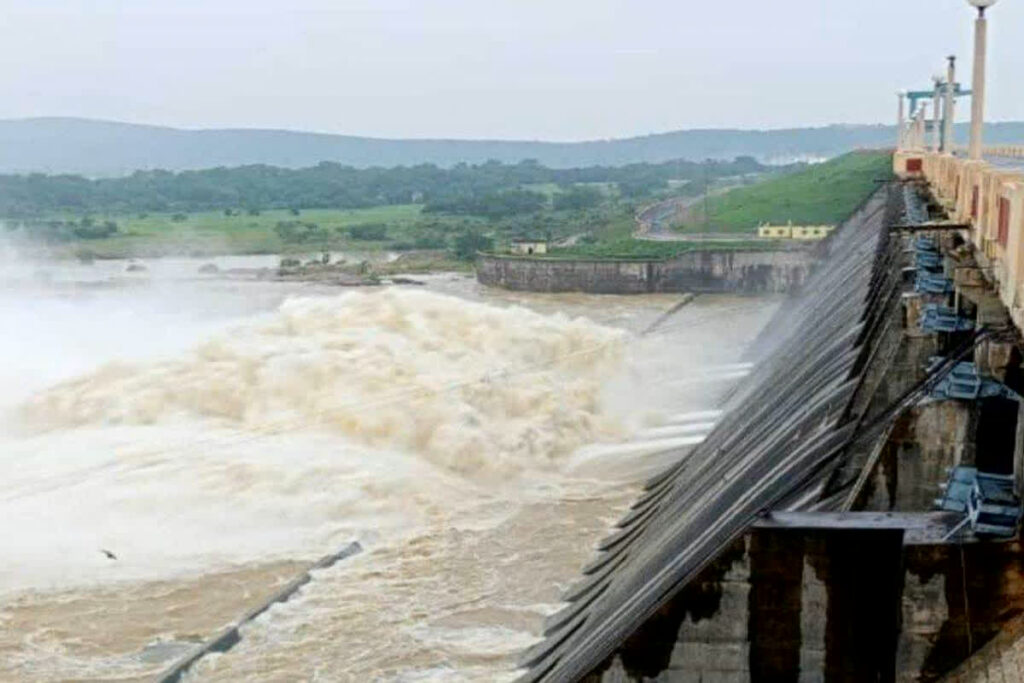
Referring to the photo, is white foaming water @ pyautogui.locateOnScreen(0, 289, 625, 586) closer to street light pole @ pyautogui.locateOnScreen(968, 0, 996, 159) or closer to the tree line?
street light pole @ pyautogui.locateOnScreen(968, 0, 996, 159)

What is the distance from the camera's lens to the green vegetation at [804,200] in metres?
61.2

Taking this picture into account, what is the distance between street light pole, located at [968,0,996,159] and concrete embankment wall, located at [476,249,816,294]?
2952 centimetres

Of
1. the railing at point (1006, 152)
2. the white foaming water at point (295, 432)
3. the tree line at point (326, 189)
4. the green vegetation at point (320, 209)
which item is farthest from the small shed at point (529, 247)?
the white foaming water at point (295, 432)

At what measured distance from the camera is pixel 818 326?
19344mm

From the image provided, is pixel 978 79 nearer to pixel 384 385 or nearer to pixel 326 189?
pixel 384 385

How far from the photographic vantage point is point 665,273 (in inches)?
2003

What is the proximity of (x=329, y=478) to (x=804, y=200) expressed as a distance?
49.9 metres

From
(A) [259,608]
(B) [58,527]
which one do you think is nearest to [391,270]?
(B) [58,527]

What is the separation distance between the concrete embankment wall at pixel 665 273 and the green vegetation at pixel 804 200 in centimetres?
1003

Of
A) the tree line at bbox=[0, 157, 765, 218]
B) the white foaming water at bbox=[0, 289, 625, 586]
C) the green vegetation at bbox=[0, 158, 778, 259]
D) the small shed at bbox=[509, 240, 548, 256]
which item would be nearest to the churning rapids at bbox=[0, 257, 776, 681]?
the white foaming water at bbox=[0, 289, 625, 586]

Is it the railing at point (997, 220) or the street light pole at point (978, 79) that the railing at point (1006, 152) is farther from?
the street light pole at point (978, 79)

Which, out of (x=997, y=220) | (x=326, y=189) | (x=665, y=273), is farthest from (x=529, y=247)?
(x=326, y=189)

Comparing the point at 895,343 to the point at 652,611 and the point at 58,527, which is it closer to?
the point at 652,611

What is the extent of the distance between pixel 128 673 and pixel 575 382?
14.5 meters
